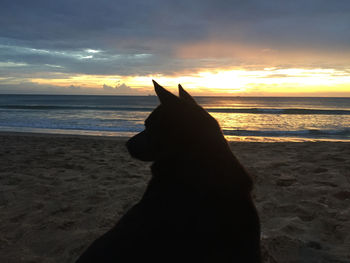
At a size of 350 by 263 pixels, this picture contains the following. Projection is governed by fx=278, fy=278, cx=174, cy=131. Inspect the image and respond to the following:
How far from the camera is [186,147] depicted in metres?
1.81

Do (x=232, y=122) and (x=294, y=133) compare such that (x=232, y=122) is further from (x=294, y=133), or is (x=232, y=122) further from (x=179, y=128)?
(x=179, y=128)

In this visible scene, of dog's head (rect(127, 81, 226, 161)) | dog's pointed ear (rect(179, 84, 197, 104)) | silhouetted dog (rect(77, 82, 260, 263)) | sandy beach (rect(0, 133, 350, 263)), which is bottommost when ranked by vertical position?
sandy beach (rect(0, 133, 350, 263))

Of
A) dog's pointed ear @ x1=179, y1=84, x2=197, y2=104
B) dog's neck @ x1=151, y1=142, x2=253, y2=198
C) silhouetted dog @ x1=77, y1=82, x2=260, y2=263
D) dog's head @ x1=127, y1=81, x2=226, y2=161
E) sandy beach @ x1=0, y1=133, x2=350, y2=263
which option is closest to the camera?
silhouetted dog @ x1=77, y1=82, x2=260, y2=263

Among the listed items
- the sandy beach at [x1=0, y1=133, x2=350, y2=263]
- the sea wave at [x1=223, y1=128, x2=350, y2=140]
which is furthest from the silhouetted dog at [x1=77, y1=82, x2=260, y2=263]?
the sea wave at [x1=223, y1=128, x2=350, y2=140]

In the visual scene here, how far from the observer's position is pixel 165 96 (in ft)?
6.24

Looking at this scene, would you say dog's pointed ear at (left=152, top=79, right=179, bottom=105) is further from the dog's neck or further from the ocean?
the ocean

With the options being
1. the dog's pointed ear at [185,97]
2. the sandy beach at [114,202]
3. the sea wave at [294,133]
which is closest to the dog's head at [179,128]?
the dog's pointed ear at [185,97]

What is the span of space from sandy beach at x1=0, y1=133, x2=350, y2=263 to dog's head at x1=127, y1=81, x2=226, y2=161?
5.69ft

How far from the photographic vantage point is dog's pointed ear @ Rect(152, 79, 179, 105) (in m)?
1.87

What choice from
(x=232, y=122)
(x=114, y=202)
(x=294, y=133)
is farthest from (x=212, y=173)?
(x=232, y=122)

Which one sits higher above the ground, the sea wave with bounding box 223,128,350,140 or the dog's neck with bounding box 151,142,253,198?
the dog's neck with bounding box 151,142,253,198

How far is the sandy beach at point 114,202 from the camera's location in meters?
3.00

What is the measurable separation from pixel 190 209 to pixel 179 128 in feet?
1.75

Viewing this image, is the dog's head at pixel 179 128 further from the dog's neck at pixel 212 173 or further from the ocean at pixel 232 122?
the ocean at pixel 232 122
